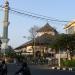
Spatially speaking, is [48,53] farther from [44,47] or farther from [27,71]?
[27,71]

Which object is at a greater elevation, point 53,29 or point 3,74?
point 53,29

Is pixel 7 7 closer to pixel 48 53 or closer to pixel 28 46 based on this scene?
pixel 48 53

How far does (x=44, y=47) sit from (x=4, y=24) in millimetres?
26496

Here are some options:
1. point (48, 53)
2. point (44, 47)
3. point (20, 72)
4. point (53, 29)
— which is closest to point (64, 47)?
point (48, 53)

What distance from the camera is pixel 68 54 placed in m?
90.6

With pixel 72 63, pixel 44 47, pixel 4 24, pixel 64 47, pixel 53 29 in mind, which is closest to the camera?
pixel 72 63

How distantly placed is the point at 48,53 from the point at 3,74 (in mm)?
101937

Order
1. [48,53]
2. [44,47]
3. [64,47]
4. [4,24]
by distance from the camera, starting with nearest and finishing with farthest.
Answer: [64,47] < [4,24] < [48,53] < [44,47]

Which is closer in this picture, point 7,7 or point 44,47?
point 7,7

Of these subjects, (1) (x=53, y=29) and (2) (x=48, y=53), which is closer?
(2) (x=48, y=53)

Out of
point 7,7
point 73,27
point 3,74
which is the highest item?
point 73,27

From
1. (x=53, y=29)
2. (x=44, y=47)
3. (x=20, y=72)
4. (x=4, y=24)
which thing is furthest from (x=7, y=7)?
(x=53, y=29)

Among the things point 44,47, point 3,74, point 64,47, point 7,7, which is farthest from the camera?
point 44,47

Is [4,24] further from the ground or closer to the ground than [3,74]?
further from the ground
